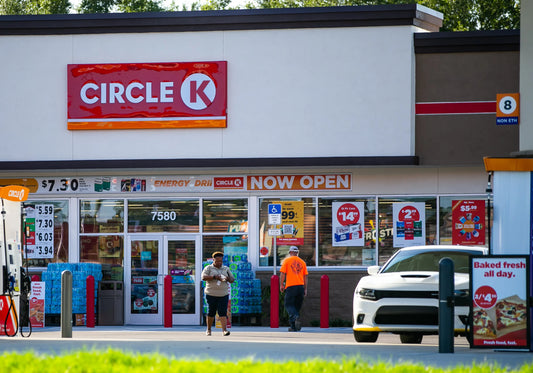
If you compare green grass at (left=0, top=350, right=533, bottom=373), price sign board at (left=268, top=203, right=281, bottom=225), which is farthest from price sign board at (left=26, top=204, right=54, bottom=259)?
green grass at (left=0, top=350, right=533, bottom=373)

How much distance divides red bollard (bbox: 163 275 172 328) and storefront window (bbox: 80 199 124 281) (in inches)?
97.3

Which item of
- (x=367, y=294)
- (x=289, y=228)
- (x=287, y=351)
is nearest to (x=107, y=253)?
(x=289, y=228)

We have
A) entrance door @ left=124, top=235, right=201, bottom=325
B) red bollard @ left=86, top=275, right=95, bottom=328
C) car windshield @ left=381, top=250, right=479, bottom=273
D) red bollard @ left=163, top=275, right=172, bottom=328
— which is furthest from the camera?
entrance door @ left=124, top=235, right=201, bottom=325

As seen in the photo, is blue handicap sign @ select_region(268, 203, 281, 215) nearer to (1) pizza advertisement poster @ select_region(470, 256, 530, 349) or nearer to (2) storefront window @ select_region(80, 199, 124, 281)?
(2) storefront window @ select_region(80, 199, 124, 281)

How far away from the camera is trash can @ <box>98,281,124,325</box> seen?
979 inches

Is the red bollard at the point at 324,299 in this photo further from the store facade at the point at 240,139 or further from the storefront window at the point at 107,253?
the storefront window at the point at 107,253

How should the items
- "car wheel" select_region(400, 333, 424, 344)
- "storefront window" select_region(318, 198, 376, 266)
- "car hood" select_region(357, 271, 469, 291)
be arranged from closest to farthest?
"car hood" select_region(357, 271, 469, 291) → "car wheel" select_region(400, 333, 424, 344) → "storefront window" select_region(318, 198, 376, 266)

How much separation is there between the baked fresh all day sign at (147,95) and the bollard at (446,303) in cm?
1172

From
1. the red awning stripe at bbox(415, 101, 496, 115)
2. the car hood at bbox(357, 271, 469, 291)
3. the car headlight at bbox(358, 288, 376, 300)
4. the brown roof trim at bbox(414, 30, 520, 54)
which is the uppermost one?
the brown roof trim at bbox(414, 30, 520, 54)

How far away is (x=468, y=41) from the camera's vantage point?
24.5m

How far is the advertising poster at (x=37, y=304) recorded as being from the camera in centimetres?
2378

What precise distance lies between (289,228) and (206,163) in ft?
8.38

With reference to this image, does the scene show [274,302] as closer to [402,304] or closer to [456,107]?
[456,107]

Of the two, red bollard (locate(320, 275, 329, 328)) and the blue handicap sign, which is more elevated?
the blue handicap sign
